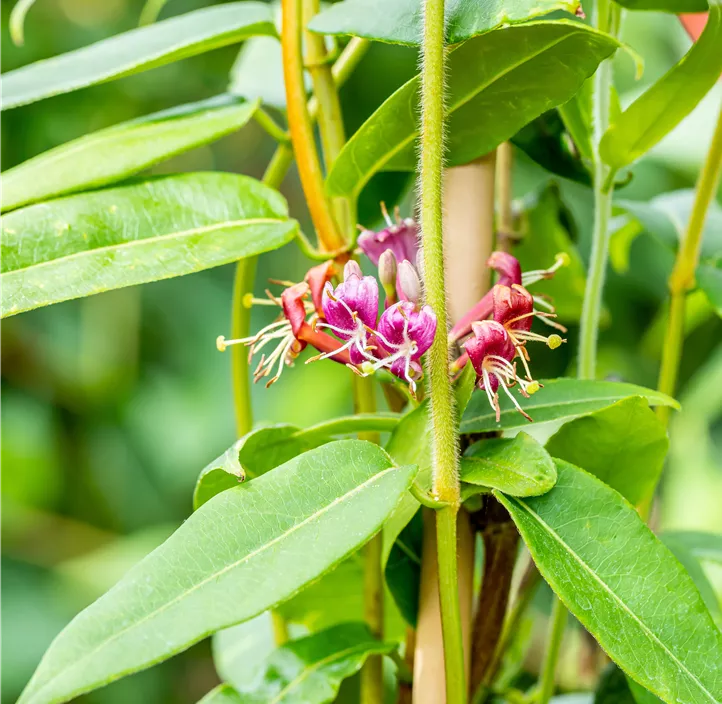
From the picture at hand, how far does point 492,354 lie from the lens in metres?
0.36

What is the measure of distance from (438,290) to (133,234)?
173mm

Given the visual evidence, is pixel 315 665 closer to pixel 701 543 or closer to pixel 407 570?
pixel 407 570

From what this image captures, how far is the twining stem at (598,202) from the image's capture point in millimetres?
473

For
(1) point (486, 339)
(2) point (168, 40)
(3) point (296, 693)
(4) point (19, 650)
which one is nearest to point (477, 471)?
(1) point (486, 339)

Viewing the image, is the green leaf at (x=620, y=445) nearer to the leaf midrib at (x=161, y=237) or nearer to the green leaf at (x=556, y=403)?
the green leaf at (x=556, y=403)

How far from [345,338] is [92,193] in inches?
6.5

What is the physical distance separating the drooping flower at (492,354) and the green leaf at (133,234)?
126 millimetres

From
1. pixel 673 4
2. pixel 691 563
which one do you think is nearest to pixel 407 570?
pixel 691 563

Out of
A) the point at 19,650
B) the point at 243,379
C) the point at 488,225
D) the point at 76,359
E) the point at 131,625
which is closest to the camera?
the point at 131,625

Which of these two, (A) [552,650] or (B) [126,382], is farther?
(B) [126,382]

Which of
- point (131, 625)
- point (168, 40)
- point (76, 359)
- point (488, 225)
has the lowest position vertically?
point (76, 359)

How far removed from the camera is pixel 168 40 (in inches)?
18.5

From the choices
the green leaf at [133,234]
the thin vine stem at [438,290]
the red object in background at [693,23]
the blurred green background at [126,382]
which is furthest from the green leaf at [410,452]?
the blurred green background at [126,382]

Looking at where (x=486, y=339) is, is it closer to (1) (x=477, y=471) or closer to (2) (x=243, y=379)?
(1) (x=477, y=471)
